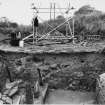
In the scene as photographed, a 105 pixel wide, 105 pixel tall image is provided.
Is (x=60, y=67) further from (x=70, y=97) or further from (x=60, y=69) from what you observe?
(x=70, y=97)

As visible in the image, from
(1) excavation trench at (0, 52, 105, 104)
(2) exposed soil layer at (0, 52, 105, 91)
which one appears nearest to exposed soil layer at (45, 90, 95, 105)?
(1) excavation trench at (0, 52, 105, 104)

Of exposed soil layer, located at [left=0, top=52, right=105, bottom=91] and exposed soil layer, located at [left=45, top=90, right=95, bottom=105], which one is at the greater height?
exposed soil layer, located at [left=0, top=52, right=105, bottom=91]

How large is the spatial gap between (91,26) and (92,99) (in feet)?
16.6

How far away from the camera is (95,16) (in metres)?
10.4

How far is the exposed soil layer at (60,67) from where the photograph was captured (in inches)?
225

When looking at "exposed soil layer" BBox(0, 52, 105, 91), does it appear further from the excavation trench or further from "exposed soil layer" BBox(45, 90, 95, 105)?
"exposed soil layer" BBox(45, 90, 95, 105)

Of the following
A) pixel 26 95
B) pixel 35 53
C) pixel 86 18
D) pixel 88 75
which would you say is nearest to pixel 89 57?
pixel 88 75

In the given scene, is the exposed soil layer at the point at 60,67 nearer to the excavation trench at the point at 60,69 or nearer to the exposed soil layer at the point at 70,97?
the excavation trench at the point at 60,69

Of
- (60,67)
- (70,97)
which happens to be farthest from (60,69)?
(70,97)

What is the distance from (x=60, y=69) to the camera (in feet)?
19.2

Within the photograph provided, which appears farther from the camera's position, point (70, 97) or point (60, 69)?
point (60, 69)

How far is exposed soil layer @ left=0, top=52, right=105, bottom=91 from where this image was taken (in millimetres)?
5727

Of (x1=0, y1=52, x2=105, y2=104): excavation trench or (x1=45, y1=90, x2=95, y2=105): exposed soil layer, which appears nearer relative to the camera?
(x1=45, y1=90, x2=95, y2=105): exposed soil layer

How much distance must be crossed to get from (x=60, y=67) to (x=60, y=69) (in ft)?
0.25
